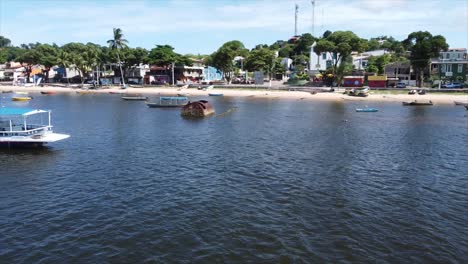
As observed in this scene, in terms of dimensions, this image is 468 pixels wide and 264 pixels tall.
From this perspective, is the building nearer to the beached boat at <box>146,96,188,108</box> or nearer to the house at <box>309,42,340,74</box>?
the house at <box>309,42,340,74</box>

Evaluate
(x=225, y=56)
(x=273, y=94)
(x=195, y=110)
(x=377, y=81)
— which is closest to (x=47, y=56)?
(x=225, y=56)

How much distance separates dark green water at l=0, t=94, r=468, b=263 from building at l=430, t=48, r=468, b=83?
316 ft

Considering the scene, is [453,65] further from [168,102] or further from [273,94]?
[168,102]

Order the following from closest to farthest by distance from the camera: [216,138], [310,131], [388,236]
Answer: [388,236]
[216,138]
[310,131]

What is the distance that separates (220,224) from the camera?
24891 millimetres

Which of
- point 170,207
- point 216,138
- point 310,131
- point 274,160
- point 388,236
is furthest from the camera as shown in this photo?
point 310,131

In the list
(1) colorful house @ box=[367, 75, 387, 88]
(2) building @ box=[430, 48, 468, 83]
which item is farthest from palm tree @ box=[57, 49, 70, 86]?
(2) building @ box=[430, 48, 468, 83]

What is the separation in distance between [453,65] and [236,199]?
138366 millimetres

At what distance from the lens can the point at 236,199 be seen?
2964 centimetres

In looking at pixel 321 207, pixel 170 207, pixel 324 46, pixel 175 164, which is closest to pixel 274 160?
pixel 175 164

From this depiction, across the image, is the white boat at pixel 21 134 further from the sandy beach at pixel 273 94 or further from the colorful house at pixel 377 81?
the colorful house at pixel 377 81

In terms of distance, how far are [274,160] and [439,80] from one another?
122675 mm

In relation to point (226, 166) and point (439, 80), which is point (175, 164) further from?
point (439, 80)

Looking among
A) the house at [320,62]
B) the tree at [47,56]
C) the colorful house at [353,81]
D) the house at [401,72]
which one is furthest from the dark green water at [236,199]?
the tree at [47,56]
